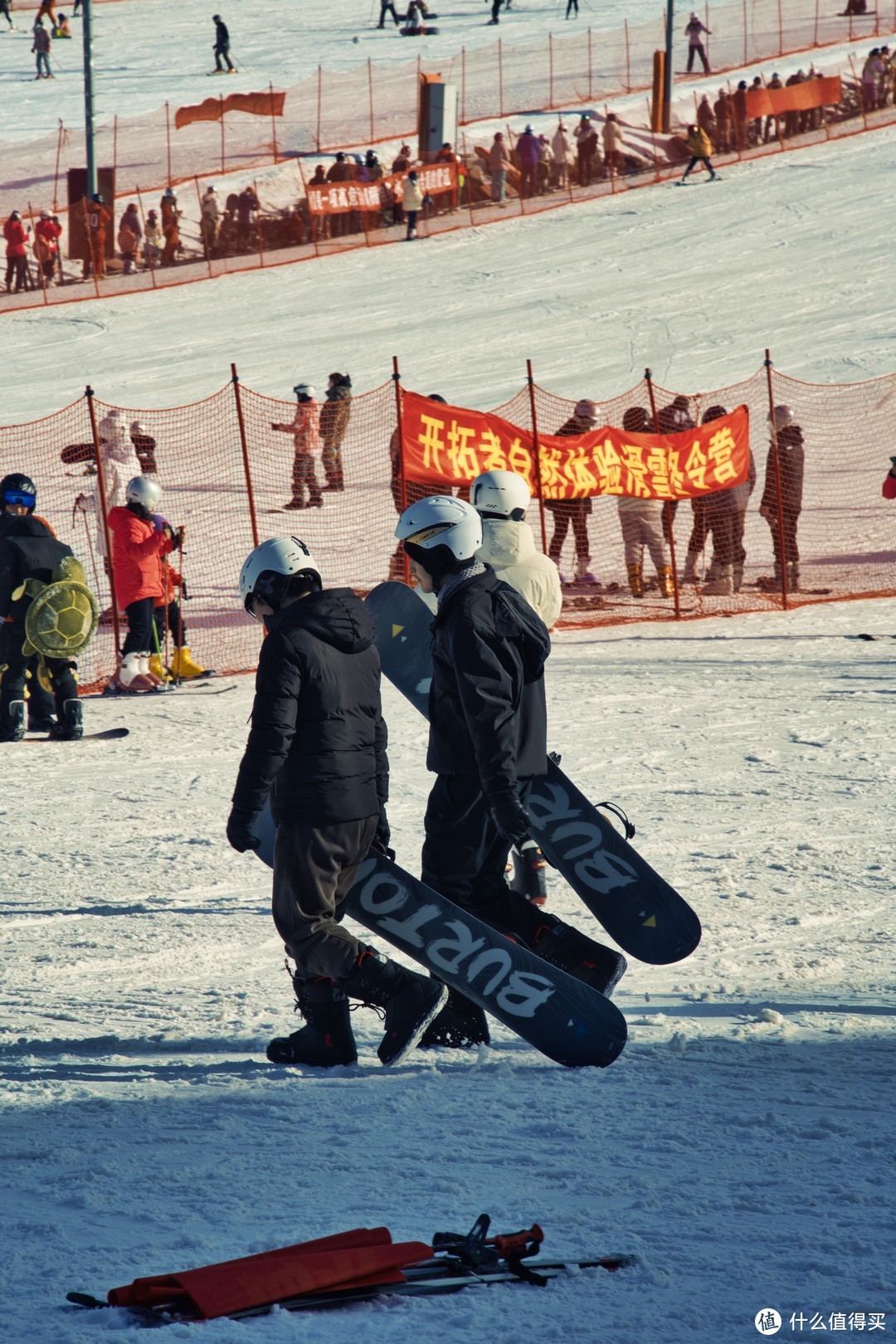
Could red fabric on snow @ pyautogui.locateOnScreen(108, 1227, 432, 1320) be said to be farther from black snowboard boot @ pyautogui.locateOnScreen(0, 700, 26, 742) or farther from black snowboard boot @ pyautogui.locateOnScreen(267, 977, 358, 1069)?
black snowboard boot @ pyautogui.locateOnScreen(0, 700, 26, 742)

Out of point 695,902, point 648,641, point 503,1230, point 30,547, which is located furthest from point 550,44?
point 503,1230

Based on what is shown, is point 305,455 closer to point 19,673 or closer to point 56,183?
point 19,673

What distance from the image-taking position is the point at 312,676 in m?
4.67

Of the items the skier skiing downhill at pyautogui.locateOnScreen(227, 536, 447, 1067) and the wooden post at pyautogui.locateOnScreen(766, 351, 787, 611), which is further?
the wooden post at pyautogui.locateOnScreen(766, 351, 787, 611)

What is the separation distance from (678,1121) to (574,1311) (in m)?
1.11

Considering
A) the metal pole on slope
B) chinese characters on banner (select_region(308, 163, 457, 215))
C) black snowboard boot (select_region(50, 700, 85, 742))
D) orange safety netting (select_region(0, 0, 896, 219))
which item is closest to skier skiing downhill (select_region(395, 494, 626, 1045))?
black snowboard boot (select_region(50, 700, 85, 742))

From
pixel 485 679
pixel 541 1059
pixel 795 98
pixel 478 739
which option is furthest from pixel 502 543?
pixel 795 98

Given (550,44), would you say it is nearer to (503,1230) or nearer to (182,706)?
(182,706)

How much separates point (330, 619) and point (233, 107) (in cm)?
3704

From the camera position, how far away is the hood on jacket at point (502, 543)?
6.48 m

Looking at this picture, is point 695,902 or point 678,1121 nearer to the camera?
point 678,1121

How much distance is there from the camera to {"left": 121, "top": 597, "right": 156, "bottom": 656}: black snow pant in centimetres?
1062

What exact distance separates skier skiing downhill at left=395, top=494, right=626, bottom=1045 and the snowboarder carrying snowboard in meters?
4.87

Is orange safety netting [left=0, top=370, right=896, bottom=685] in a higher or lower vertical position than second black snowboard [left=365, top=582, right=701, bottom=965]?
higher
